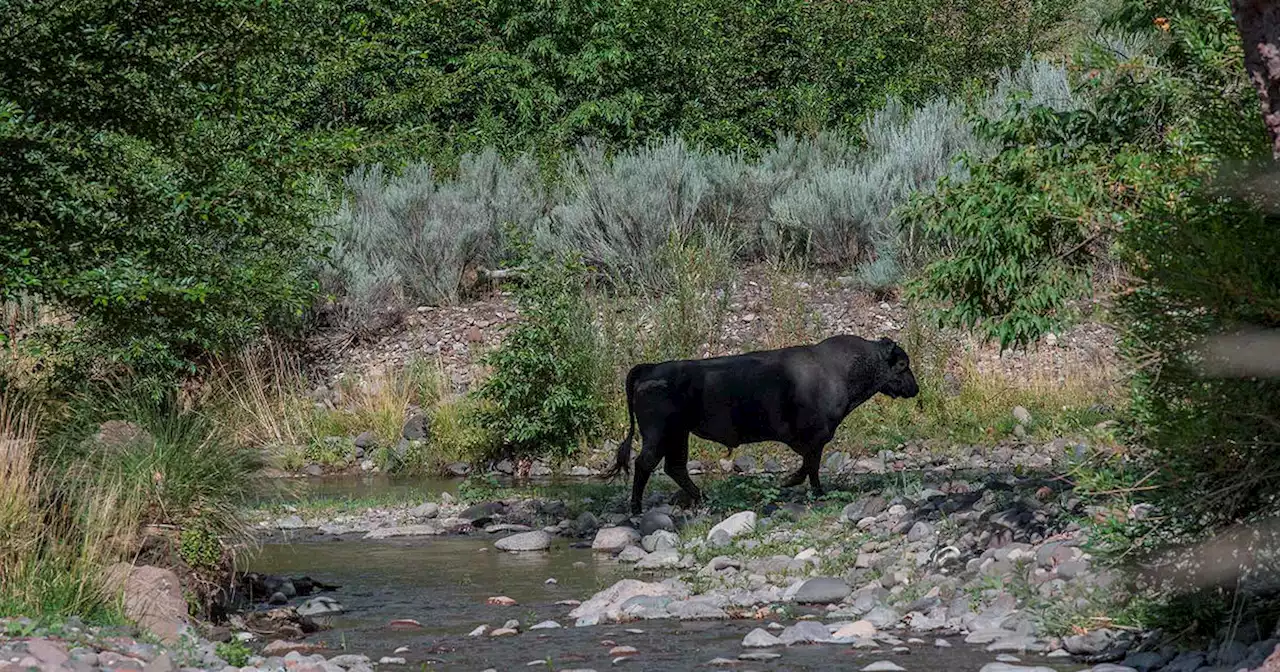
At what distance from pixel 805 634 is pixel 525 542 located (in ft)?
14.4

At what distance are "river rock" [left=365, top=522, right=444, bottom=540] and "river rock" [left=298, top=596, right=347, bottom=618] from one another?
128 inches

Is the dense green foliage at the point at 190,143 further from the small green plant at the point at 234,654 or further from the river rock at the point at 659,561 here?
the river rock at the point at 659,561

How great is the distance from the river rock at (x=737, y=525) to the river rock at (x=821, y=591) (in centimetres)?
179

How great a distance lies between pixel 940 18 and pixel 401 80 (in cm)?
990

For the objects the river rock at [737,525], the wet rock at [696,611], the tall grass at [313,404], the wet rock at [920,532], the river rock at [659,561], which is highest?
the wet rock at [696,611]

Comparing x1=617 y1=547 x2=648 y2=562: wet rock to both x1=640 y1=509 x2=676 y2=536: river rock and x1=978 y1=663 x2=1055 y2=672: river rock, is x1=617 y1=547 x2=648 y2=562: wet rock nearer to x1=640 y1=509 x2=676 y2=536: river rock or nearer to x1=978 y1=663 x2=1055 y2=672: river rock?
x1=640 y1=509 x2=676 y2=536: river rock

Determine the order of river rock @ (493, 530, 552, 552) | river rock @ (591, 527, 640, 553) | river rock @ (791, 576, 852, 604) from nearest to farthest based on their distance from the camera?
river rock @ (791, 576, 852, 604), river rock @ (591, 527, 640, 553), river rock @ (493, 530, 552, 552)

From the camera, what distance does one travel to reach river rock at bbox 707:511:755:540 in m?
11.2

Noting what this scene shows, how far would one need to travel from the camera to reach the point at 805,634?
8.16m

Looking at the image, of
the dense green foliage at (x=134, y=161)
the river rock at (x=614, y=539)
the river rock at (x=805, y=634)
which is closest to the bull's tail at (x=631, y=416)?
the river rock at (x=614, y=539)

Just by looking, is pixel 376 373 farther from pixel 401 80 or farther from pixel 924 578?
pixel 924 578

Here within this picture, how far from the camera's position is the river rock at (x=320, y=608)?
9.68 m

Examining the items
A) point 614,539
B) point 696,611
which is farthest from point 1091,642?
point 614,539

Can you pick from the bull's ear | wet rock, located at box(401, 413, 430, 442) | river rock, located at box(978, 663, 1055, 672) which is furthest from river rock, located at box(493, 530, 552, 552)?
wet rock, located at box(401, 413, 430, 442)
